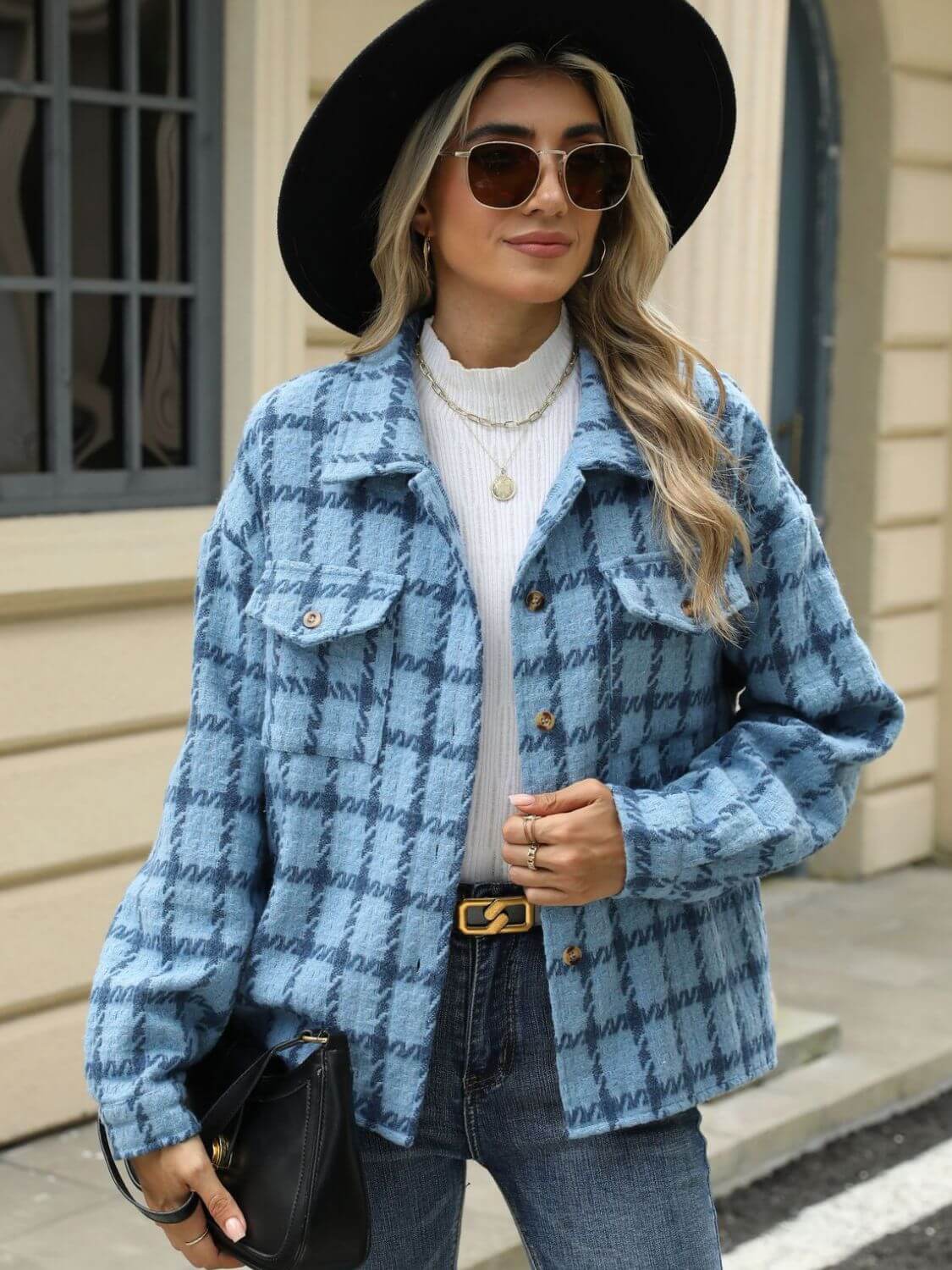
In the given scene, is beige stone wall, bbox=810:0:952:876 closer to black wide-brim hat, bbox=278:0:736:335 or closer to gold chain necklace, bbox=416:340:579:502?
black wide-brim hat, bbox=278:0:736:335

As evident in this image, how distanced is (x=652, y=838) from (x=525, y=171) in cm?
75

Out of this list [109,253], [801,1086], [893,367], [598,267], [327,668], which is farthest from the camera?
[893,367]

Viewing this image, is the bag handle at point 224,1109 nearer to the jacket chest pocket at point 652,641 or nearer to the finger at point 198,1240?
the finger at point 198,1240

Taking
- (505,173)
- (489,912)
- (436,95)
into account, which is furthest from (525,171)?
(489,912)

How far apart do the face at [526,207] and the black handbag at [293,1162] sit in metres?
0.86

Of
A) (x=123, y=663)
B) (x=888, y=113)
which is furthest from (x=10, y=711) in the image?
(x=888, y=113)

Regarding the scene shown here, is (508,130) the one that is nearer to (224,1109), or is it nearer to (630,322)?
(630,322)

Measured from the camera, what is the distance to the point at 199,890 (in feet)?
7.07

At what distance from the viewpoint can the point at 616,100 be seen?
7.32 ft

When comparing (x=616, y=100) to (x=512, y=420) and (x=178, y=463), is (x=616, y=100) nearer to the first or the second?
(x=512, y=420)

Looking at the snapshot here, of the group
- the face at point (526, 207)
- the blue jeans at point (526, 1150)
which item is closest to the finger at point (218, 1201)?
the blue jeans at point (526, 1150)

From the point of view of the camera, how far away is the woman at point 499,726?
212 centimetres

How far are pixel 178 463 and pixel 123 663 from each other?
22.7 inches

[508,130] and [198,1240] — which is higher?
[508,130]
